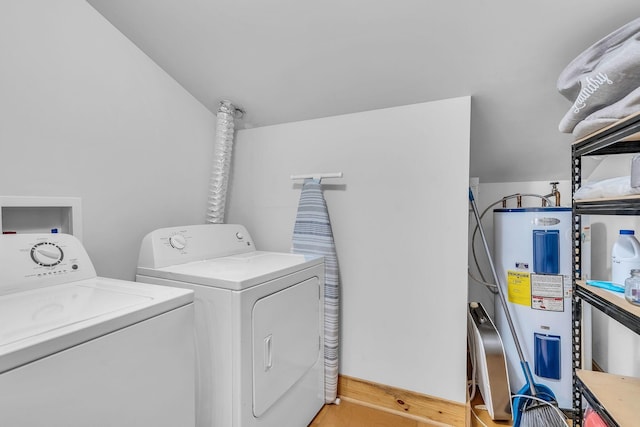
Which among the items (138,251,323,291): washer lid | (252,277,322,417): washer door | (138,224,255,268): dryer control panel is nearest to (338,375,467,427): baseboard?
(252,277,322,417): washer door

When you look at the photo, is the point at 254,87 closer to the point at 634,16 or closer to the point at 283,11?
the point at 283,11

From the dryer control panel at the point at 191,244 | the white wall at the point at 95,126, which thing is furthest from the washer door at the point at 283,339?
the white wall at the point at 95,126

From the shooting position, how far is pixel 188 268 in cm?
139

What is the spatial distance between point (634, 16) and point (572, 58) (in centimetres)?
21

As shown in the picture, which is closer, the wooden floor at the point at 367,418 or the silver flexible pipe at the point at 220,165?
the wooden floor at the point at 367,418

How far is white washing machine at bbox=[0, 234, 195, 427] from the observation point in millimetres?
620

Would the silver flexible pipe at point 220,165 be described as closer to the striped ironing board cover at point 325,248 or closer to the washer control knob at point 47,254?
the striped ironing board cover at point 325,248

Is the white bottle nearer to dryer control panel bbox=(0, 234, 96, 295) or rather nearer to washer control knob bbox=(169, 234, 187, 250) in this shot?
washer control knob bbox=(169, 234, 187, 250)

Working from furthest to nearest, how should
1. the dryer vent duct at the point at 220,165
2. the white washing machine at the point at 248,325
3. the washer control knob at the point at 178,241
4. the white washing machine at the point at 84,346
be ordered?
the dryer vent duct at the point at 220,165 < the washer control knob at the point at 178,241 < the white washing machine at the point at 248,325 < the white washing machine at the point at 84,346

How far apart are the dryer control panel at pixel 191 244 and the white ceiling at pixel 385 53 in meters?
0.87

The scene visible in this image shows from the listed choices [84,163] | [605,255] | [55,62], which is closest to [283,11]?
[55,62]

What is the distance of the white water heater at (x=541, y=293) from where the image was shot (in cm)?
162

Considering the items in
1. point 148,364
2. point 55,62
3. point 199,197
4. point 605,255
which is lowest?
point 148,364

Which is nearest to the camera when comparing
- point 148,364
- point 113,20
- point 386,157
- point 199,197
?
point 148,364
